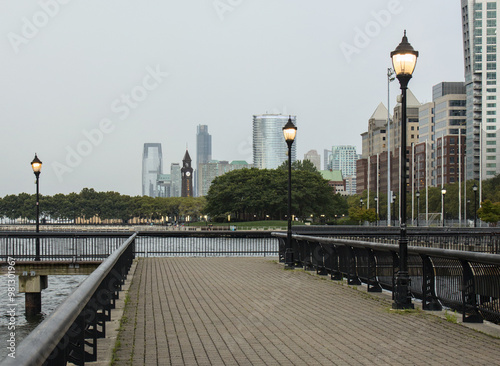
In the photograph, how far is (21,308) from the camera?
91.2 ft

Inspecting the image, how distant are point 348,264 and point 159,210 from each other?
186m

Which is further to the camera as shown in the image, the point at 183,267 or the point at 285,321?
the point at 183,267

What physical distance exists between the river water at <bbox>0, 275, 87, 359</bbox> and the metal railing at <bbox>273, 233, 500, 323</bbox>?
7.58 metres

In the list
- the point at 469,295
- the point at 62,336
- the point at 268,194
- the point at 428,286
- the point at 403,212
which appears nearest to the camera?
the point at 62,336

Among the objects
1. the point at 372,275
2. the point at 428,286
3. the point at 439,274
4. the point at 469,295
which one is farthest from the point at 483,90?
the point at 469,295

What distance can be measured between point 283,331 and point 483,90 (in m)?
157

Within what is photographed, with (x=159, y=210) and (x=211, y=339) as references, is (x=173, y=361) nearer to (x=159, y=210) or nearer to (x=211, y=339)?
(x=211, y=339)

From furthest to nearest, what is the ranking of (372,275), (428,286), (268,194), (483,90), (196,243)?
(483,90), (268,194), (196,243), (372,275), (428,286)

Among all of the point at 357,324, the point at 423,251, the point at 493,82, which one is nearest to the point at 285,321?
the point at 357,324

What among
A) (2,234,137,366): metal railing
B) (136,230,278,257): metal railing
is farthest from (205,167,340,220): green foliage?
(2,234,137,366): metal railing

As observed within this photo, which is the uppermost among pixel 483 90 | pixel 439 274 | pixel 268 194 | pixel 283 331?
pixel 483 90

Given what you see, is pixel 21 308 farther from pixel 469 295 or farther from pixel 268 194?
pixel 268 194

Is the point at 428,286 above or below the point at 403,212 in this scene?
below

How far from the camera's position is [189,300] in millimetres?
13281
